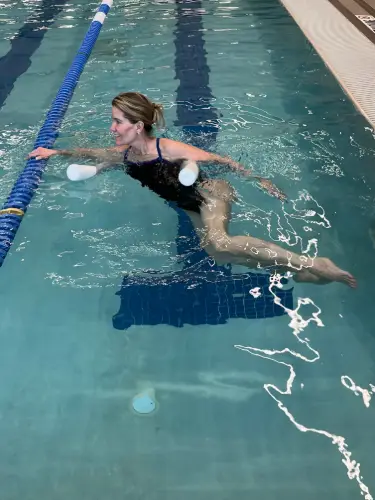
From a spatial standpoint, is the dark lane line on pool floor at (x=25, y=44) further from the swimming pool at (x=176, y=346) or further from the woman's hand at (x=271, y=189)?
the woman's hand at (x=271, y=189)

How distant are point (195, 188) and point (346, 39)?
3.58 m

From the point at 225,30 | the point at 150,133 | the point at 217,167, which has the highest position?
the point at 150,133

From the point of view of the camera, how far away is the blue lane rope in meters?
2.89

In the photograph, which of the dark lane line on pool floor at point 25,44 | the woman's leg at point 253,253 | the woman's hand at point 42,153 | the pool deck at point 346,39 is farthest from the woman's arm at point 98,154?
the pool deck at point 346,39

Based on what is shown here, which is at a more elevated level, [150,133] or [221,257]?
[150,133]

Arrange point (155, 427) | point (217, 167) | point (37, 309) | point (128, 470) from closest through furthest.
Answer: point (128, 470)
point (155, 427)
point (37, 309)
point (217, 167)

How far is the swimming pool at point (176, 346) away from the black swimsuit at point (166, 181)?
0.20 m

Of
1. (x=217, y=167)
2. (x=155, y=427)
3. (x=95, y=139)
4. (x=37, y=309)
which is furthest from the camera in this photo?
(x=95, y=139)

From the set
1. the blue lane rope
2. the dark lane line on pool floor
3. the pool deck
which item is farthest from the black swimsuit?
the dark lane line on pool floor

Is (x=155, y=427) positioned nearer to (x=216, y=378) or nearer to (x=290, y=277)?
(x=216, y=378)

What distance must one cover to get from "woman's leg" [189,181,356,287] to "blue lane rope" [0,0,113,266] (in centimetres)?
99

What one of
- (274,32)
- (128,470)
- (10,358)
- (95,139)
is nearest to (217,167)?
(95,139)

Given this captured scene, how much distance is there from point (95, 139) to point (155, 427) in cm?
229

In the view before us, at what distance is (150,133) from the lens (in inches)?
114
